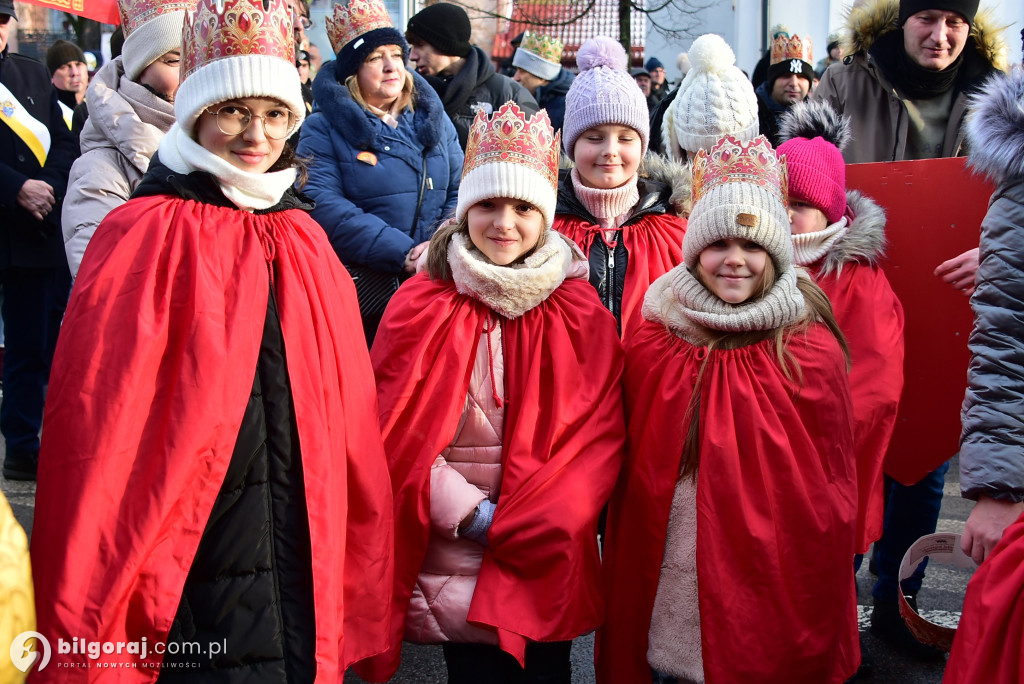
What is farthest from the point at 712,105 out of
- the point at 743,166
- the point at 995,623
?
the point at 995,623

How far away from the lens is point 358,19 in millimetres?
4672

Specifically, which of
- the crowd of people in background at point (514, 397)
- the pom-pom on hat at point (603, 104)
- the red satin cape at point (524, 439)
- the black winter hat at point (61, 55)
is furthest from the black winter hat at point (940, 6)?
the black winter hat at point (61, 55)

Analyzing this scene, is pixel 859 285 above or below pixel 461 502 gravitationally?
above

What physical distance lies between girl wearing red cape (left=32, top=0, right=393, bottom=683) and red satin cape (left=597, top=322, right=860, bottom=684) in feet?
2.69

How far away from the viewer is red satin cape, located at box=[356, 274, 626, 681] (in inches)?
106

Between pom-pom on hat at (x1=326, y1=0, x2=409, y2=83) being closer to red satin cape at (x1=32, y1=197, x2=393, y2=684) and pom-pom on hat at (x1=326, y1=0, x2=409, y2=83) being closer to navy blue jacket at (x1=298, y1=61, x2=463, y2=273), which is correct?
navy blue jacket at (x1=298, y1=61, x2=463, y2=273)

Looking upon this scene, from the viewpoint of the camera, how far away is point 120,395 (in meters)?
2.10

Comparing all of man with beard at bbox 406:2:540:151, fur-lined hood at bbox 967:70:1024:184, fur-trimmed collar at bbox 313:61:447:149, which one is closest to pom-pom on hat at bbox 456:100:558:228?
fur-lined hood at bbox 967:70:1024:184

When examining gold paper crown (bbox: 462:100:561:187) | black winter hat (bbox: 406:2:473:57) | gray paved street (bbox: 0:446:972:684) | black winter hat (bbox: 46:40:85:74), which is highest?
black winter hat (bbox: 46:40:85:74)

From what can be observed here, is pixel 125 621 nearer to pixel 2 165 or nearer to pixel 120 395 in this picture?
pixel 120 395

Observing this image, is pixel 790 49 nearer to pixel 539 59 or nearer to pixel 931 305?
pixel 539 59

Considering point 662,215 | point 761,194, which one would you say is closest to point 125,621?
point 761,194

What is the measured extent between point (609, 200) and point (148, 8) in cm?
195

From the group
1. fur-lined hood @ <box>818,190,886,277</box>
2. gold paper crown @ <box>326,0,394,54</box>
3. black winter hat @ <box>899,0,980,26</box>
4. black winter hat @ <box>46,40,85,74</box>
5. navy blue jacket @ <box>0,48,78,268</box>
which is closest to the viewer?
fur-lined hood @ <box>818,190,886,277</box>
